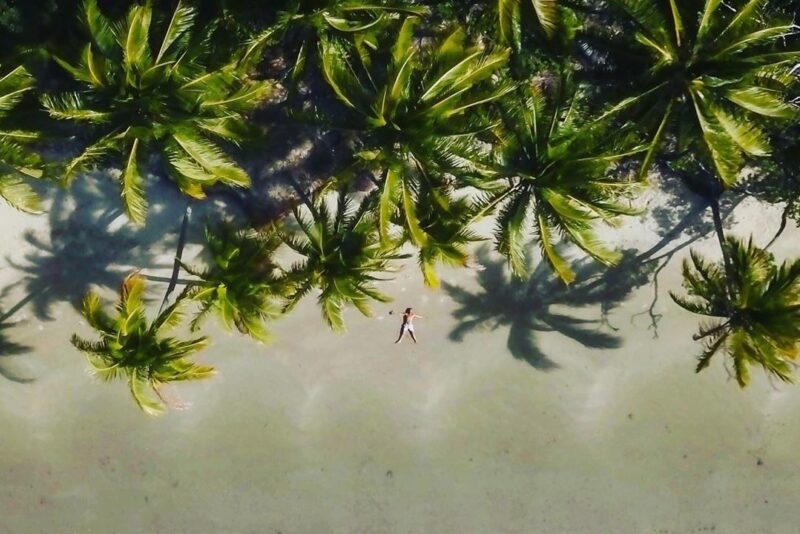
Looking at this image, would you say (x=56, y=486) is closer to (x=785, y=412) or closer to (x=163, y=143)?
(x=163, y=143)

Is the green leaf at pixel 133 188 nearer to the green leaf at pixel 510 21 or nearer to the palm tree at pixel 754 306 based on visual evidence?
the green leaf at pixel 510 21

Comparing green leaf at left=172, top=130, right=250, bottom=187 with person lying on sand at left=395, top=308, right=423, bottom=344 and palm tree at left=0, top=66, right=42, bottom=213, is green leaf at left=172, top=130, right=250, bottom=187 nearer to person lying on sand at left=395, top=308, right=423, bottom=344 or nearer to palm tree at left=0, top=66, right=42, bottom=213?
palm tree at left=0, top=66, right=42, bottom=213

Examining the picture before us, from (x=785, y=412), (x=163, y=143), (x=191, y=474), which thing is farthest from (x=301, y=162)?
(x=785, y=412)

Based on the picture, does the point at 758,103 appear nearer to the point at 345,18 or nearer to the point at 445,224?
the point at 445,224

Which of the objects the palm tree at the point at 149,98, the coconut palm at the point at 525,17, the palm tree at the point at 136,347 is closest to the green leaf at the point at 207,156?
the palm tree at the point at 149,98

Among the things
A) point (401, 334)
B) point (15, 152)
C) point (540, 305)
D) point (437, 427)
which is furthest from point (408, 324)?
point (15, 152)

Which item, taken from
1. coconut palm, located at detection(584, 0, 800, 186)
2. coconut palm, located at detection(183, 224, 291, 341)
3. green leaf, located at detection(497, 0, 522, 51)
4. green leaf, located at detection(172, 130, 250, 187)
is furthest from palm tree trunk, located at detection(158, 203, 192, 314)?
coconut palm, located at detection(584, 0, 800, 186)
